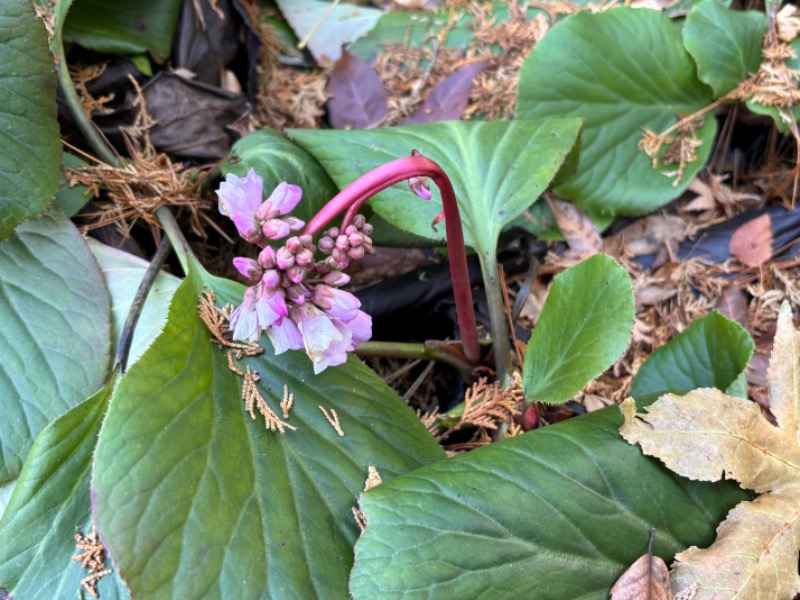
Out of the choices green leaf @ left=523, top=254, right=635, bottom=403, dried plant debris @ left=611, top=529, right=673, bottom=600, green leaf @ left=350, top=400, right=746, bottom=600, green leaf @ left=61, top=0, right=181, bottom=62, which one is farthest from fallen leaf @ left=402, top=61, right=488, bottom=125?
dried plant debris @ left=611, top=529, right=673, bottom=600

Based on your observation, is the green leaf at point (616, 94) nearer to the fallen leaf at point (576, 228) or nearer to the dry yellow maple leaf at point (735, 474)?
the fallen leaf at point (576, 228)

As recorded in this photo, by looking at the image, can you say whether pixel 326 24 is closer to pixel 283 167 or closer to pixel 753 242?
pixel 283 167

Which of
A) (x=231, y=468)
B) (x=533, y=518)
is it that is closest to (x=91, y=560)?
(x=231, y=468)

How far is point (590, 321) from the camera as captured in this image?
1.15 metres

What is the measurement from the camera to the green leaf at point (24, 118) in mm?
1118

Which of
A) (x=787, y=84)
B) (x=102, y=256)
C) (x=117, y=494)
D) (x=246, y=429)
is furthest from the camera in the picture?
(x=787, y=84)

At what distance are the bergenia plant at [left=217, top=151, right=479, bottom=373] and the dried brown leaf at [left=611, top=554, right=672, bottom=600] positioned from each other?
20.9 inches

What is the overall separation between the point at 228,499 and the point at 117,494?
152 mm

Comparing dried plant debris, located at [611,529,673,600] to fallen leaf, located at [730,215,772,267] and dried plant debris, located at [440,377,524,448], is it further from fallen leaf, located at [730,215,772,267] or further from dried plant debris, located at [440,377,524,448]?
fallen leaf, located at [730,215,772,267]

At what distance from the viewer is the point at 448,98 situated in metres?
1.79

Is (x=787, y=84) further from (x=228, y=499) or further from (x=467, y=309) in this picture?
(x=228, y=499)

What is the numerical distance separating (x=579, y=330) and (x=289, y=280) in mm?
553

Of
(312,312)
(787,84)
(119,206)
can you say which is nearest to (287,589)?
(312,312)

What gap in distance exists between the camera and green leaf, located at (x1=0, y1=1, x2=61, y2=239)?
3.67 feet
